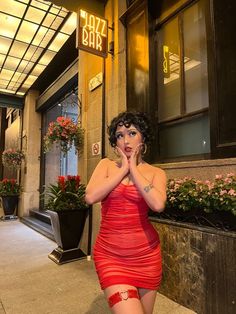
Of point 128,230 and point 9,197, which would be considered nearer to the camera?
point 128,230

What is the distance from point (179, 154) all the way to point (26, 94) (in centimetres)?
650

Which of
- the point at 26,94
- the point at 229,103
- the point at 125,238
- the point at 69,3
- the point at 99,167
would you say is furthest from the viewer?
the point at 26,94

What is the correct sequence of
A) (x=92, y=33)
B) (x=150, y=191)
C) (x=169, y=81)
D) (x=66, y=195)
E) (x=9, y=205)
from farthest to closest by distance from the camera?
(x=9, y=205), (x=66, y=195), (x=92, y=33), (x=169, y=81), (x=150, y=191)

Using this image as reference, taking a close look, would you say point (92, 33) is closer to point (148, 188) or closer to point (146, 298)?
point (148, 188)

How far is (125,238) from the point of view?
1184 mm

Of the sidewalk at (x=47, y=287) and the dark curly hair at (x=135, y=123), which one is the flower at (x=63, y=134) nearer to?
the sidewalk at (x=47, y=287)

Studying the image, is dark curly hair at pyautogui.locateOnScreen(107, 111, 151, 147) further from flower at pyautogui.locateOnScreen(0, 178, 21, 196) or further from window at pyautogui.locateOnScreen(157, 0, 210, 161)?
flower at pyautogui.locateOnScreen(0, 178, 21, 196)

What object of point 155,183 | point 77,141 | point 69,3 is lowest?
point 155,183

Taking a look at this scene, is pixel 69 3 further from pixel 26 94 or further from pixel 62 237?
pixel 26 94

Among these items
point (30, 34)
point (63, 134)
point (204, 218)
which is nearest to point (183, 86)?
point (204, 218)

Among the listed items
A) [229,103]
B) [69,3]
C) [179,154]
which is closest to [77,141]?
[179,154]

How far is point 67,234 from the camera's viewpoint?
345 centimetres

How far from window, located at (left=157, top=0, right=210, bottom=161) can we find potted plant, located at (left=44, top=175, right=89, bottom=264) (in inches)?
54.6

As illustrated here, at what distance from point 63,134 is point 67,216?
1197 mm
